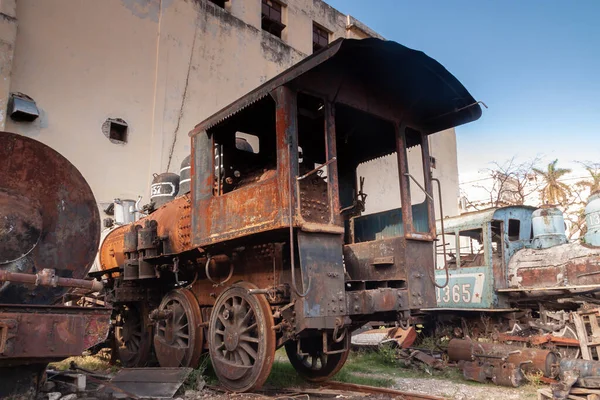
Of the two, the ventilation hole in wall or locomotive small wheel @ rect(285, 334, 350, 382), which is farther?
the ventilation hole in wall

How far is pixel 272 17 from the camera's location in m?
17.0

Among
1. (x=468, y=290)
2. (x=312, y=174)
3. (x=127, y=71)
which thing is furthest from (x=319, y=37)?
(x=312, y=174)

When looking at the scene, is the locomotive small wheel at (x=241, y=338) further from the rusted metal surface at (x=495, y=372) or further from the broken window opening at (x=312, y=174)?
the rusted metal surface at (x=495, y=372)

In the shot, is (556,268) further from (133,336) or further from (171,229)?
(133,336)

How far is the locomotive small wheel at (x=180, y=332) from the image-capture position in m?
6.39

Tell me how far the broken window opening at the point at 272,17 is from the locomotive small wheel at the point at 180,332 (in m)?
12.4

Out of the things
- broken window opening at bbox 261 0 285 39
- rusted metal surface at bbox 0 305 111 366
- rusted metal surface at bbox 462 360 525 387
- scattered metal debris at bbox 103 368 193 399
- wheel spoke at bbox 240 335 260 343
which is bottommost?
rusted metal surface at bbox 462 360 525 387

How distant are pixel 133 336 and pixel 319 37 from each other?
46.9ft

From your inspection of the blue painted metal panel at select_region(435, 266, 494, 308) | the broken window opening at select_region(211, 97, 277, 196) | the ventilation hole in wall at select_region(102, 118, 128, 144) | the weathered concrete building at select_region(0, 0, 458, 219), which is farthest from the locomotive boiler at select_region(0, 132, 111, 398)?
the ventilation hole in wall at select_region(102, 118, 128, 144)

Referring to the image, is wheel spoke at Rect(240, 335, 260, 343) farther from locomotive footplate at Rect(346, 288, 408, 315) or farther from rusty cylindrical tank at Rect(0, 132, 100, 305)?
rusty cylindrical tank at Rect(0, 132, 100, 305)

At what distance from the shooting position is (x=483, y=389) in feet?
21.2

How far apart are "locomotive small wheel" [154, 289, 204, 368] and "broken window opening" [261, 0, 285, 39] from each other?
1245 centimetres

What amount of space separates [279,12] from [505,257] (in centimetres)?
1190

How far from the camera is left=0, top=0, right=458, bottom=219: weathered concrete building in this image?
11039 millimetres
